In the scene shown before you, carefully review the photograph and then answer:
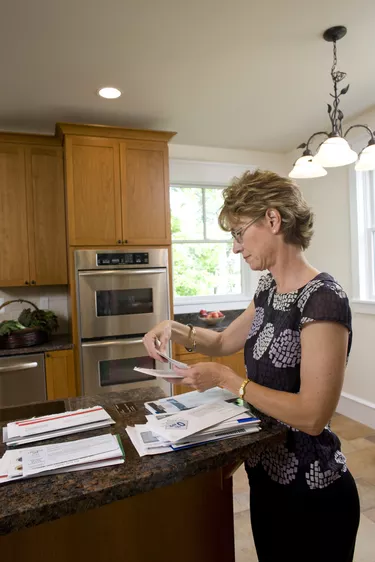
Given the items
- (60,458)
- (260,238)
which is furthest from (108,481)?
(260,238)

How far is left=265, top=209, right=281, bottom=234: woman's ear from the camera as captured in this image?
1.14m

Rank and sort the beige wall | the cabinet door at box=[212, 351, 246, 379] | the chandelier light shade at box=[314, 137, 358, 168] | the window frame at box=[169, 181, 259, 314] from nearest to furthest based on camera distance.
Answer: the chandelier light shade at box=[314, 137, 358, 168] < the beige wall < the cabinet door at box=[212, 351, 246, 379] < the window frame at box=[169, 181, 259, 314]

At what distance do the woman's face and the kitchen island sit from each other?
480mm

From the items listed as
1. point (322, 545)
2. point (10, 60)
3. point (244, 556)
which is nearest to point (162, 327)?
point (322, 545)

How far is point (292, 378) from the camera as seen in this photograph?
1.09 meters

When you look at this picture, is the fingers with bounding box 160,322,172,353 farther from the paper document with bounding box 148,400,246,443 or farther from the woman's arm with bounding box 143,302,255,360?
the paper document with bounding box 148,400,246,443

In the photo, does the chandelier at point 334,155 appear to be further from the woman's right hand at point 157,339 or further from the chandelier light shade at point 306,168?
the woman's right hand at point 157,339

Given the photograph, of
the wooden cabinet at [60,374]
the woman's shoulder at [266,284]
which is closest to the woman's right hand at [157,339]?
the woman's shoulder at [266,284]

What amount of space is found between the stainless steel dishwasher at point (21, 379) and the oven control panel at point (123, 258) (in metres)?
0.84

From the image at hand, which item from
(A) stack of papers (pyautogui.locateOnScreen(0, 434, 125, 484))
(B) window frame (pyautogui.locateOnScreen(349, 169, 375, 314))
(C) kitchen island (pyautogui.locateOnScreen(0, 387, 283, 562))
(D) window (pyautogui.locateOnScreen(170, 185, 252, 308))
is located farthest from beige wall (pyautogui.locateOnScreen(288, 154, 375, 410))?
(A) stack of papers (pyautogui.locateOnScreen(0, 434, 125, 484))

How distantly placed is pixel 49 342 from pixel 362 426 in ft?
8.94

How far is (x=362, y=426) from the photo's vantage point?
3436 mm

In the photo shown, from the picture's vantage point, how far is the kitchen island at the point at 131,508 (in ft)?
2.57

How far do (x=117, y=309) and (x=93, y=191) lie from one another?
3.10 feet
